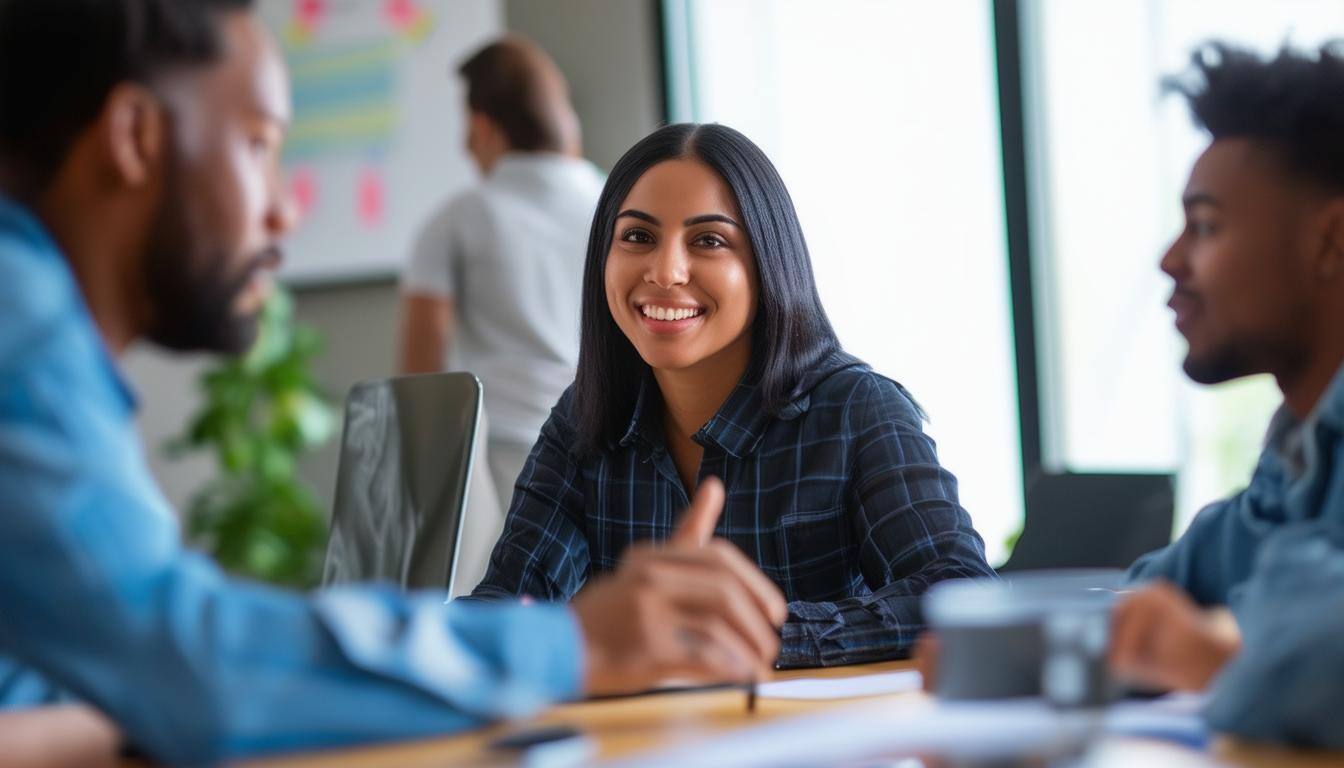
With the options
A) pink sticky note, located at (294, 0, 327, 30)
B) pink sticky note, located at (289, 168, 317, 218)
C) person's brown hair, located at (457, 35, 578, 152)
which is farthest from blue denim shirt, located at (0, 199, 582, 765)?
pink sticky note, located at (294, 0, 327, 30)

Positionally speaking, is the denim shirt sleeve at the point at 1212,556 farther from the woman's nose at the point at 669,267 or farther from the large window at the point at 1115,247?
the large window at the point at 1115,247

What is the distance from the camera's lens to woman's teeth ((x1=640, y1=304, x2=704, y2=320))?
1945 millimetres

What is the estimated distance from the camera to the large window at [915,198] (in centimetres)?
385

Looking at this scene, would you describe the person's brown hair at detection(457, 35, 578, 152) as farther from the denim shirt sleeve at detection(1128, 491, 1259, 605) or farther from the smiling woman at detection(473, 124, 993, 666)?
the denim shirt sleeve at detection(1128, 491, 1259, 605)

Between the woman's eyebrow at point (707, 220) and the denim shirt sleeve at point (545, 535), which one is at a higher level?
the woman's eyebrow at point (707, 220)

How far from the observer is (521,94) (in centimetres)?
325

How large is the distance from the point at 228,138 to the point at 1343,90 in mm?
916

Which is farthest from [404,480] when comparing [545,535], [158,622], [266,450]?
[266,450]

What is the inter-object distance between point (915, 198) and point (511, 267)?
1336 mm

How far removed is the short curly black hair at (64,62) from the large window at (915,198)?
279cm

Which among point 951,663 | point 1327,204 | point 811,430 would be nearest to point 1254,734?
point 951,663

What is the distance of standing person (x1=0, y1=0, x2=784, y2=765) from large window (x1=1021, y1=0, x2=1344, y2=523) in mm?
2663

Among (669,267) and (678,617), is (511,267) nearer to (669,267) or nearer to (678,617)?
(669,267)

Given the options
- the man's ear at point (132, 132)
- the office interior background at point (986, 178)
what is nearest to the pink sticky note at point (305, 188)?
the office interior background at point (986, 178)
